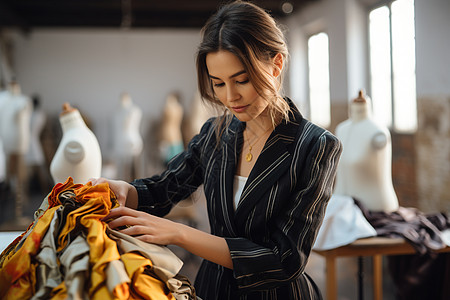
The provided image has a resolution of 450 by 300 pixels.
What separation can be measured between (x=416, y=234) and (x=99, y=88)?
926 centimetres

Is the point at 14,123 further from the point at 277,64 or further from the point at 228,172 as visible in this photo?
the point at 277,64

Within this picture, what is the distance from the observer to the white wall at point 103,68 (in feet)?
33.3

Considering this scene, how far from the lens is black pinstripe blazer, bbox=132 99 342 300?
1203mm

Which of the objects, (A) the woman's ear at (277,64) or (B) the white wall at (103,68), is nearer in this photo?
(A) the woman's ear at (277,64)

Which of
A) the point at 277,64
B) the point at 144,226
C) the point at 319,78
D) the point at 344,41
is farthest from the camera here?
the point at 319,78

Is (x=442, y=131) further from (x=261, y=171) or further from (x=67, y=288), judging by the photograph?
(x=67, y=288)

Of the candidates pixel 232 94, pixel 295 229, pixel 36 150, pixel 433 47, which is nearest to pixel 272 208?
pixel 295 229

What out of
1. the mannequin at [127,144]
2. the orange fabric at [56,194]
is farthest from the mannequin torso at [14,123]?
the orange fabric at [56,194]

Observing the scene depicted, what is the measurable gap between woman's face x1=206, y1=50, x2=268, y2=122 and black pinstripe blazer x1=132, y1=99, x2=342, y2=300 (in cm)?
11

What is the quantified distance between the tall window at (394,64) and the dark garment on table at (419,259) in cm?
285

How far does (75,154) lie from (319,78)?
645cm

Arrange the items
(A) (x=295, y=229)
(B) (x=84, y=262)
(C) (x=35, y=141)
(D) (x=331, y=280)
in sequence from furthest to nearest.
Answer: (C) (x=35, y=141) → (D) (x=331, y=280) → (A) (x=295, y=229) → (B) (x=84, y=262)

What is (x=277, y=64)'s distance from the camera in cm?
133

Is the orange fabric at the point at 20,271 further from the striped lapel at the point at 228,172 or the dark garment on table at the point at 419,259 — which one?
the dark garment on table at the point at 419,259
